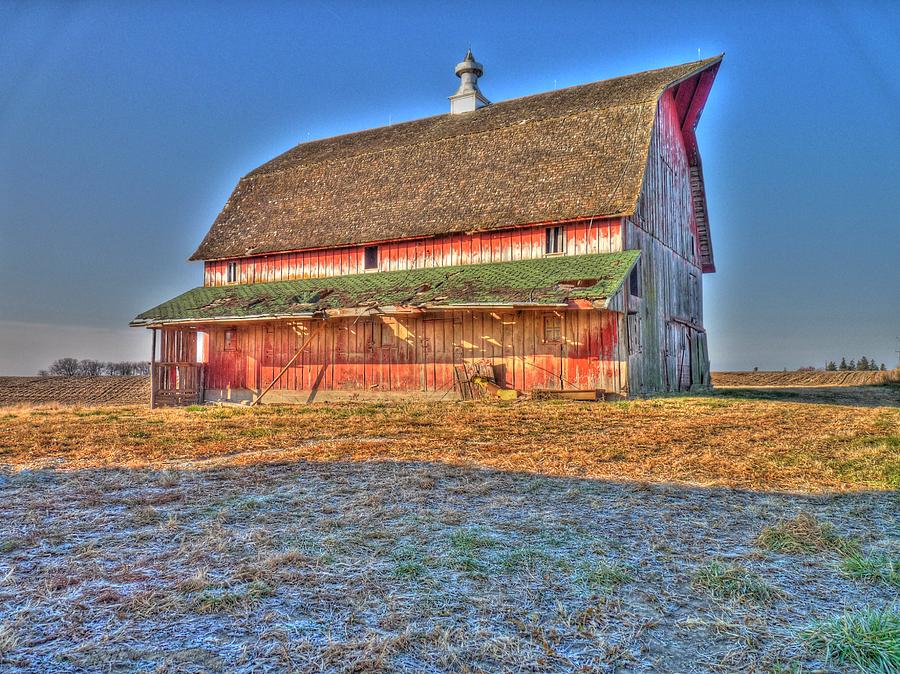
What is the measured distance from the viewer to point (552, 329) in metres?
18.0

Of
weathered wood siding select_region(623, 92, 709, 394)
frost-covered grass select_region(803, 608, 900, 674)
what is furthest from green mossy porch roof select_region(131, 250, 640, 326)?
frost-covered grass select_region(803, 608, 900, 674)

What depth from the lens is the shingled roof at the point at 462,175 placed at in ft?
64.6

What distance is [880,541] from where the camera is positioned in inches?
172

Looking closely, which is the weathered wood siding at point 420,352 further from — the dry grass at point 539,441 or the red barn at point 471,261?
the dry grass at point 539,441


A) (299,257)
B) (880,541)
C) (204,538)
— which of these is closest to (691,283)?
(299,257)

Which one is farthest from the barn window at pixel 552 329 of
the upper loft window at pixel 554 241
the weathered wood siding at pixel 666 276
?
the upper loft window at pixel 554 241

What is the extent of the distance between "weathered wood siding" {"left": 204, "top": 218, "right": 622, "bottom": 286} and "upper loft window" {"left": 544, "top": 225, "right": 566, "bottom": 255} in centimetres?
13

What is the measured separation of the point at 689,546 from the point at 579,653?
1759 mm

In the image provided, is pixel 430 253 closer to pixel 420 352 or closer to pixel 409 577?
pixel 420 352

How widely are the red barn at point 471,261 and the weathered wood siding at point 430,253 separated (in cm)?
5

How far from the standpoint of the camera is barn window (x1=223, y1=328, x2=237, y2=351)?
74.9 ft

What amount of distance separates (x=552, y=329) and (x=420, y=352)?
13.2 feet

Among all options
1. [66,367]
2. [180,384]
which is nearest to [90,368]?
[66,367]

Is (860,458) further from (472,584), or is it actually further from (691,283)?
(691,283)
